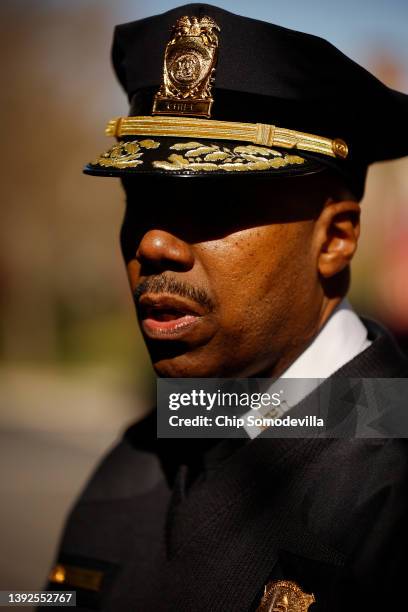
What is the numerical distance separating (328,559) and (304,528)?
0.34 feet

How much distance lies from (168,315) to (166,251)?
0.18 m

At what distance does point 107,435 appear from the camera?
23.1 ft

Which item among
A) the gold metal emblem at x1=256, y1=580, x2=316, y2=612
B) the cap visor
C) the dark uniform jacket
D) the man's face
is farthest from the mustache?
the gold metal emblem at x1=256, y1=580, x2=316, y2=612

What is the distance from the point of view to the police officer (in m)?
1.55

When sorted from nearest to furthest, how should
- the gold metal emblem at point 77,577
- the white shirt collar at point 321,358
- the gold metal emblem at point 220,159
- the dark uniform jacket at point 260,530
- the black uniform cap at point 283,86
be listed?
the dark uniform jacket at point 260,530 → the gold metal emblem at point 220,159 → the black uniform cap at point 283,86 → the white shirt collar at point 321,358 → the gold metal emblem at point 77,577

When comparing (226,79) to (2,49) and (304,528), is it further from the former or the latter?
(2,49)

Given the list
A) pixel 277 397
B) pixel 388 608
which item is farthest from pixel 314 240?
pixel 388 608

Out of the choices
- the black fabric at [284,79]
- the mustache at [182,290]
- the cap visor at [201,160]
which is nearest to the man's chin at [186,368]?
the mustache at [182,290]

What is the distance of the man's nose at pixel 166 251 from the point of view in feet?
5.34

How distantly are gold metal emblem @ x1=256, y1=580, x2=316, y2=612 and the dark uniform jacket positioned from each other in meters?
0.01

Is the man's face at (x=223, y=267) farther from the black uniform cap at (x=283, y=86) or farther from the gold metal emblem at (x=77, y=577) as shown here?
the gold metal emblem at (x=77, y=577)

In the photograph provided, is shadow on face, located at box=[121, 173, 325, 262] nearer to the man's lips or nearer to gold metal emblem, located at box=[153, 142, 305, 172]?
gold metal emblem, located at box=[153, 142, 305, 172]

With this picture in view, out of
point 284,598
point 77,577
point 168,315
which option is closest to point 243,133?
point 168,315

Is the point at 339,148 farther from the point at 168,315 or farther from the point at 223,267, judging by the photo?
the point at 168,315
